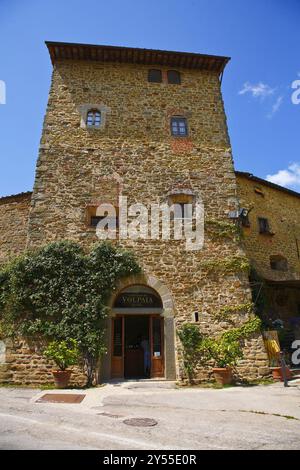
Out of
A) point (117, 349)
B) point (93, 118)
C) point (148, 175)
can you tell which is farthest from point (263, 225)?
point (117, 349)

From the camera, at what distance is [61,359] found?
8867 mm

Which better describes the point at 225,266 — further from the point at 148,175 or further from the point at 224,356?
the point at 148,175

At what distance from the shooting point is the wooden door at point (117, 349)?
1015cm

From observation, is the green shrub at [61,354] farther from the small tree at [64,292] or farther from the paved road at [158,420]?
the paved road at [158,420]

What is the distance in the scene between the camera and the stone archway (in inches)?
390

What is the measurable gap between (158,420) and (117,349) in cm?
513

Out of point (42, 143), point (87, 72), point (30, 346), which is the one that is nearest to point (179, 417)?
point (30, 346)

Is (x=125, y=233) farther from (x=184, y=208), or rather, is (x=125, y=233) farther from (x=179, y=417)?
(x=179, y=417)

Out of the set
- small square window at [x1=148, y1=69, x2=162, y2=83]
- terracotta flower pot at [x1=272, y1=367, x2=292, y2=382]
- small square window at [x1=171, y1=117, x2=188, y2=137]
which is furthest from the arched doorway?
small square window at [x1=148, y1=69, x2=162, y2=83]

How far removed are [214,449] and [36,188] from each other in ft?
32.6

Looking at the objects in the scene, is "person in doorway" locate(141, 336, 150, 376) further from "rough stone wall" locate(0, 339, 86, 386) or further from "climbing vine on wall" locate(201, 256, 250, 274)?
"climbing vine on wall" locate(201, 256, 250, 274)

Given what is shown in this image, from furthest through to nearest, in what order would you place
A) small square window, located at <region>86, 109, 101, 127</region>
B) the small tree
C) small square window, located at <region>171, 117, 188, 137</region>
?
small square window, located at <region>171, 117, 188, 137</region>, small square window, located at <region>86, 109, 101, 127</region>, the small tree

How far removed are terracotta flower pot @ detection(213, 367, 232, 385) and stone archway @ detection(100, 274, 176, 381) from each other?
4.36ft

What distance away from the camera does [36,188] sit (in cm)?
1152
